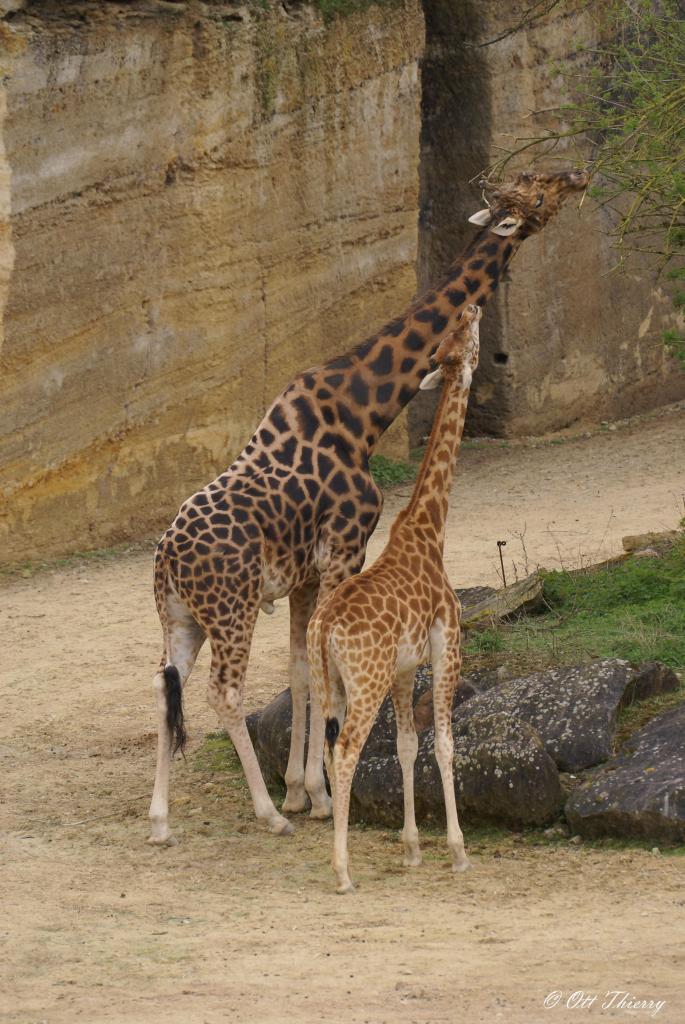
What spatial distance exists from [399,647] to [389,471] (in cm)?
708

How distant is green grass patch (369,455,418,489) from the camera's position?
13.0 metres

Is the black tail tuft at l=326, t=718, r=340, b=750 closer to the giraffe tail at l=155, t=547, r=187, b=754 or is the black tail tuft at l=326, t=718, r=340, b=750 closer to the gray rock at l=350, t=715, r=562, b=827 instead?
the gray rock at l=350, t=715, r=562, b=827

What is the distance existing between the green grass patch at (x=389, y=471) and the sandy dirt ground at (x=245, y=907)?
396cm

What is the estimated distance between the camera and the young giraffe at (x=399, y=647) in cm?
589

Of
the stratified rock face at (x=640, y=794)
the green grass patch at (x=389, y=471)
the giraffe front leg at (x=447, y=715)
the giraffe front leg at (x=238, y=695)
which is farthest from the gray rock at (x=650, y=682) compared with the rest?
the green grass patch at (x=389, y=471)

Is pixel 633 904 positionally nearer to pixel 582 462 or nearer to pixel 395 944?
pixel 395 944

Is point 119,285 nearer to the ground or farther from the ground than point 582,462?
farther from the ground

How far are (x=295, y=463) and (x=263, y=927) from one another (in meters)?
2.20

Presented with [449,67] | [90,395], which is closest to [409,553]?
[90,395]

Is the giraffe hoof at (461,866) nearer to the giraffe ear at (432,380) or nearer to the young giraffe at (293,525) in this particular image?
the young giraffe at (293,525)

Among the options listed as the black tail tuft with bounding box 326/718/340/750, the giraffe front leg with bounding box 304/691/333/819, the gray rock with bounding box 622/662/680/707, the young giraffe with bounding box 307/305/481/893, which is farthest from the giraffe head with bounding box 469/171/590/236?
the black tail tuft with bounding box 326/718/340/750

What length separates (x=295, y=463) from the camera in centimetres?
695

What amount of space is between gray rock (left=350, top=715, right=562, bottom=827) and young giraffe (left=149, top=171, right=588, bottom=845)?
343 millimetres

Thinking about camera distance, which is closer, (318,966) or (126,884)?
(318,966)
